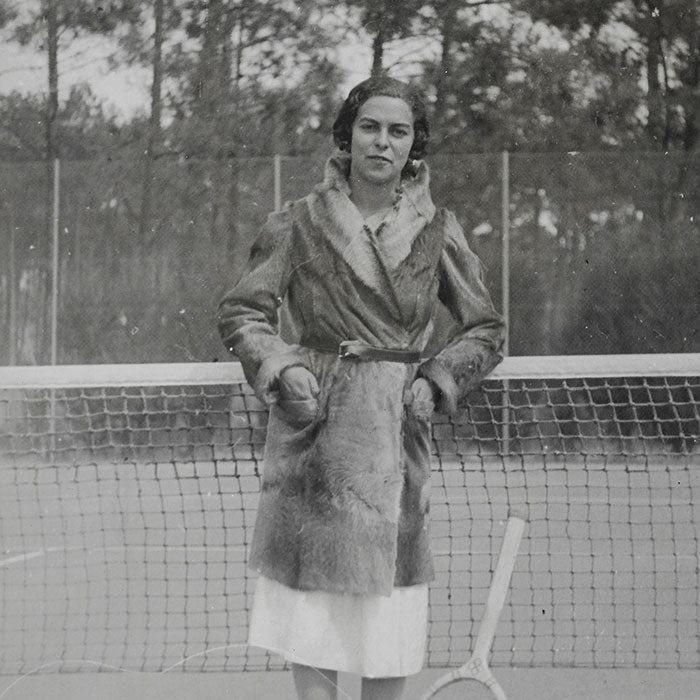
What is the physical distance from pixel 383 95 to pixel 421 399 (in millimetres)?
683

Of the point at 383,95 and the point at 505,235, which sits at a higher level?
the point at 383,95

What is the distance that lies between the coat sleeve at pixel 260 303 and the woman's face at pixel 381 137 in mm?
239

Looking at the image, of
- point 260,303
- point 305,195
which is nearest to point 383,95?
point 260,303

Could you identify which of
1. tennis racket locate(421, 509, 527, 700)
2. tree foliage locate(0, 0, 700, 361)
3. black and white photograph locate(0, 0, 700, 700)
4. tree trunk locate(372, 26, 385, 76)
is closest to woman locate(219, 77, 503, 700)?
tennis racket locate(421, 509, 527, 700)

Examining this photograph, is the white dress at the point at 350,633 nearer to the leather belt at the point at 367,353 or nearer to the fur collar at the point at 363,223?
the leather belt at the point at 367,353

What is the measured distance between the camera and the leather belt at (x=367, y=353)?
2936mm

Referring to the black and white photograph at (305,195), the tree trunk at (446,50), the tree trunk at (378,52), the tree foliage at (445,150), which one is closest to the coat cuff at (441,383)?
the black and white photograph at (305,195)

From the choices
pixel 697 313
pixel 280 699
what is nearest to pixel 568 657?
pixel 280 699

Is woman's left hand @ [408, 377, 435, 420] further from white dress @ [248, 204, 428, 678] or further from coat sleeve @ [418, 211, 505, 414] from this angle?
white dress @ [248, 204, 428, 678]

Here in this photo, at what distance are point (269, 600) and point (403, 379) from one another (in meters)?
0.59

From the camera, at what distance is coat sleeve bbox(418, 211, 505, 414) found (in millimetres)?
3004

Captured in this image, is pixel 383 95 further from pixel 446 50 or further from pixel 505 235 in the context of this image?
pixel 446 50

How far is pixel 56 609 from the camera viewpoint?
227 inches

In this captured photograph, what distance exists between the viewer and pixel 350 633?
295 cm
